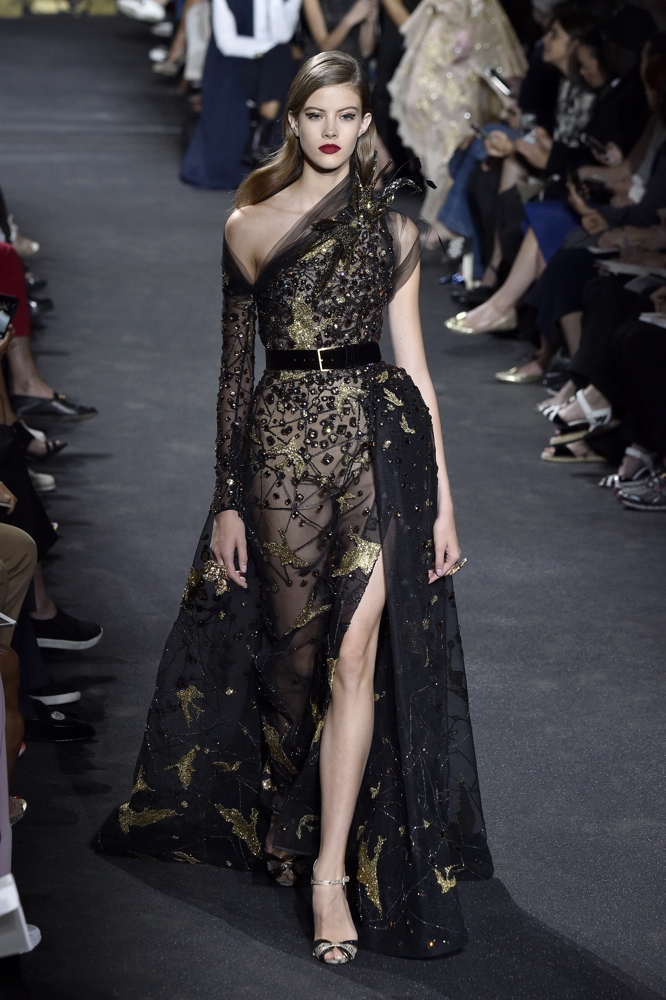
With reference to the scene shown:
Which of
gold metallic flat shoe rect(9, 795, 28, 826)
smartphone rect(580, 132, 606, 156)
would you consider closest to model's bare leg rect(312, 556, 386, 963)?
gold metallic flat shoe rect(9, 795, 28, 826)

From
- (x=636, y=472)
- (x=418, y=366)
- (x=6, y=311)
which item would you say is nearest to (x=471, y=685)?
(x=418, y=366)

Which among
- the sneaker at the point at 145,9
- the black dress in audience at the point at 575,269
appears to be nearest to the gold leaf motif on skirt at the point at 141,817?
the black dress in audience at the point at 575,269

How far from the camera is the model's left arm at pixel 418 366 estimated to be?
251cm

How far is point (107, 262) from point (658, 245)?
348 centimetres

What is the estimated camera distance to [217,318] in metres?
6.92

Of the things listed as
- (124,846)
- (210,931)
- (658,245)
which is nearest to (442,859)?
(210,931)

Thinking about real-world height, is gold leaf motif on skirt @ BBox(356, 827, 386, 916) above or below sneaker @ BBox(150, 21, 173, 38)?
below

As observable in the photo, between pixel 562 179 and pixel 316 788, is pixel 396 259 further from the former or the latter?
pixel 562 179

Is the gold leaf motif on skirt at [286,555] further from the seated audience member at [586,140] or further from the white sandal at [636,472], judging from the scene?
the seated audience member at [586,140]

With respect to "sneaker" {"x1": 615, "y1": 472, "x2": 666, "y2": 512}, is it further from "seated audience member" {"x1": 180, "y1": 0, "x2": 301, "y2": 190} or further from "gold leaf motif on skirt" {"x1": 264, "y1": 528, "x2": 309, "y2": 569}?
"seated audience member" {"x1": 180, "y1": 0, "x2": 301, "y2": 190}

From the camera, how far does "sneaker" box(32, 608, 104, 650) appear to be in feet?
11.6

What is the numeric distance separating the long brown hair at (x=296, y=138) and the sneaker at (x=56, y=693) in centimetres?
129

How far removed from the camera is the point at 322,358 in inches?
96.7

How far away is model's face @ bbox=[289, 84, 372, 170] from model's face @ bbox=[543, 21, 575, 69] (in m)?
4.58
